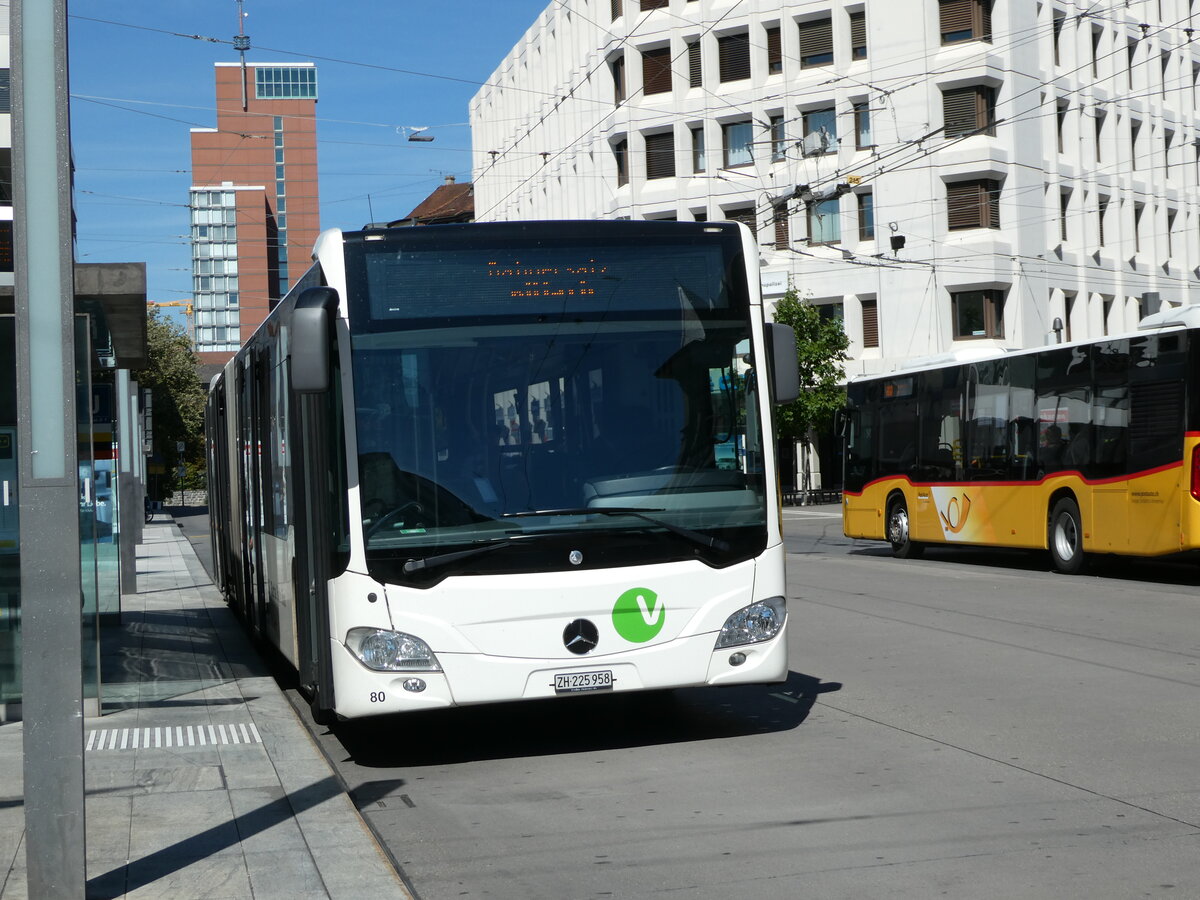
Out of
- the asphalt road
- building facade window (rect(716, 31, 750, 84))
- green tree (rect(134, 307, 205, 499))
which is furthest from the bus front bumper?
green tree (rect(134, 307, 205, 499))

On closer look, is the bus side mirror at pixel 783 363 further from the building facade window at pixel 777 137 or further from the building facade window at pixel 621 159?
the building facade window at pixel 621 159

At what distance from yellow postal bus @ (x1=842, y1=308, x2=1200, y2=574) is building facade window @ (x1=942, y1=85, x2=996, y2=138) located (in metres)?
24.7

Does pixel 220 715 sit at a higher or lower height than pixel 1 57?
lower

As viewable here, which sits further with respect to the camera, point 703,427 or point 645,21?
point 645,21

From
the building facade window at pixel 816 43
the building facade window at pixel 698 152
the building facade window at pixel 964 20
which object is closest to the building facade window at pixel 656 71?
the building facade window at pixel 698 152

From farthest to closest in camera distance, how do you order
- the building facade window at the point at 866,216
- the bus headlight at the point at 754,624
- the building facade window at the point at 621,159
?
the building facade window at the point at 621,159 → the building facade window at the point at 866,216 → the bus headlight at the point at 754,624

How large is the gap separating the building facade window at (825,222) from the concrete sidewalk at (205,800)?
40.5 metres

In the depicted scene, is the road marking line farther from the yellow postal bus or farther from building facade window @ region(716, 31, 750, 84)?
building facade window @ region(716, 31, 750, 84)

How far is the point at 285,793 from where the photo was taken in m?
7.26

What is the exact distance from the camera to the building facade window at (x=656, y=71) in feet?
179

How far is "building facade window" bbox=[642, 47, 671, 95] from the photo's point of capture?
54.6 metres

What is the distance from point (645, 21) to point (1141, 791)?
5056 cm

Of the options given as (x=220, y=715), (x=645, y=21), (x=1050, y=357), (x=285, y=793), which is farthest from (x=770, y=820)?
(x=645, y=21)

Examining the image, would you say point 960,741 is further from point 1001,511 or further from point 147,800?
point 1001,511
